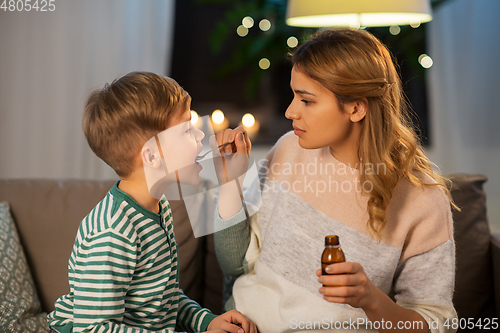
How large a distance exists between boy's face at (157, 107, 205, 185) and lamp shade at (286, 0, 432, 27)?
0.77 m

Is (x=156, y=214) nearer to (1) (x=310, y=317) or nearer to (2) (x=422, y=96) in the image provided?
(1) (x=310, y=317)

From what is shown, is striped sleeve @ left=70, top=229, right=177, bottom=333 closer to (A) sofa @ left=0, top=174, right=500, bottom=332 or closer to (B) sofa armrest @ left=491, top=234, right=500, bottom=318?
(A) sofa @ left=0, top=174, right=500, bottom=332

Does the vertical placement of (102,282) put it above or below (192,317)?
above

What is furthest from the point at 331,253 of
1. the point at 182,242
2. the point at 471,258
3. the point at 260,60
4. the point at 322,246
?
the point at 260,60

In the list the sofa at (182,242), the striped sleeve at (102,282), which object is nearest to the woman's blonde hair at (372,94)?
the sofa at (182,242)

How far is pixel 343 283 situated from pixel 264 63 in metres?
2.19

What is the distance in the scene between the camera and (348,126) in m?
1.13

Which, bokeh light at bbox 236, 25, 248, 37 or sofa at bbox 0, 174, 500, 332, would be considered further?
bokeh light at bbox 236, 25, 248, 37

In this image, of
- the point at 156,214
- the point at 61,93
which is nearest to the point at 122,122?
the point at 156,214

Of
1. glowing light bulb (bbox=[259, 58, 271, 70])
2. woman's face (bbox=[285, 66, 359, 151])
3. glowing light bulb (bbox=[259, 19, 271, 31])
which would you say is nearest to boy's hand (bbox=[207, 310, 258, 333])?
woman's face (bbox=[285, 66, 359, 151])

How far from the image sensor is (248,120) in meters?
2.84

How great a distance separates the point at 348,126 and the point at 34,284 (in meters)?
1.09

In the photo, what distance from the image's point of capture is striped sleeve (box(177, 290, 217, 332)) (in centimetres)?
114

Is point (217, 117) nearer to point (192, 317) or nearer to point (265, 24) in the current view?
point (265, 24)
